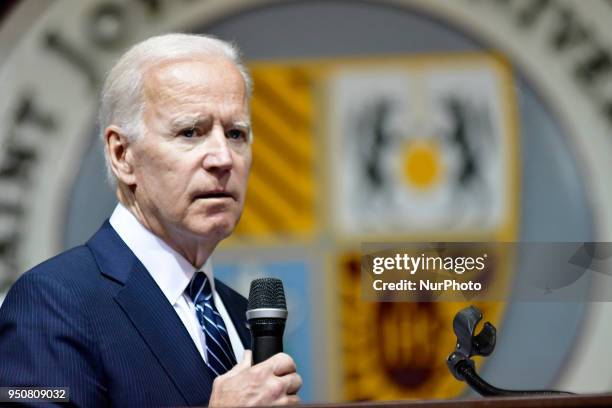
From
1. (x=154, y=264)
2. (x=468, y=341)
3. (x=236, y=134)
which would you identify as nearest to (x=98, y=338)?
(x=154, y=264)

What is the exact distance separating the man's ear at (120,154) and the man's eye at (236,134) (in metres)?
0.20

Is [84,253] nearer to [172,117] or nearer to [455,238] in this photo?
[172,117]

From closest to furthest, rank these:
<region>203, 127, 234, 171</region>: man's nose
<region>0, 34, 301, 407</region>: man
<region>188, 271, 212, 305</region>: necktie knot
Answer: <region>0, 34, 301, 407</region>: man, <region>203, 127, 234, 171</region>: man's nose, <region>188, 271, 212, 305</region>: necktie knot

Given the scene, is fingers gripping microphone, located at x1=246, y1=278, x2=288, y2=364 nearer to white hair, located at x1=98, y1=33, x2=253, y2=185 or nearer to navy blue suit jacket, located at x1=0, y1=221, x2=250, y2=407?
navy blue suit jacket, located at x1=0, y1=221, x2=250, y2=407

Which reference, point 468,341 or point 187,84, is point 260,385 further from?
point 187,84

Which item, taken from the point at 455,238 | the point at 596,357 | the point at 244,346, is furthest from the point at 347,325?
the point at 244,346

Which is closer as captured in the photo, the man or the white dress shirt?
the man

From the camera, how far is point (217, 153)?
97.4 inches

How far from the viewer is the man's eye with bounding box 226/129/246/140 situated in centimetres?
255

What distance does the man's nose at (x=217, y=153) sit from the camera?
2465mm

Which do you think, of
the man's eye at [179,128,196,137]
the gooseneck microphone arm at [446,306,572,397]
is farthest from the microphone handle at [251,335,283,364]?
the man's eye at [179,128,196,137]

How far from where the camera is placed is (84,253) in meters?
2.48

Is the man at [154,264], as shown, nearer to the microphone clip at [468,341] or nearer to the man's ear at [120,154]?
the man's ear at [120,154]

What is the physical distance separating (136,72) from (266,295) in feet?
1.86
